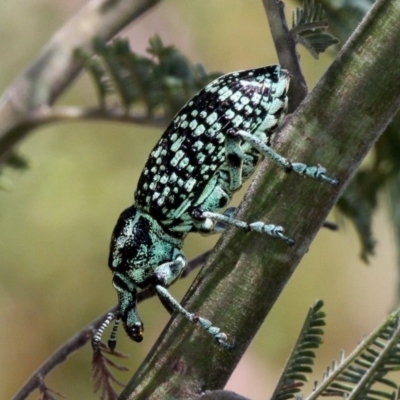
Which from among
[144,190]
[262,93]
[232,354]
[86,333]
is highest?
[262,93]

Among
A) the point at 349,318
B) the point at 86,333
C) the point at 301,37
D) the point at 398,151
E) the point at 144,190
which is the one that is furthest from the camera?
the point at 349,318

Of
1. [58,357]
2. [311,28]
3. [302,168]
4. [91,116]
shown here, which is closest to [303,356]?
[302,168]

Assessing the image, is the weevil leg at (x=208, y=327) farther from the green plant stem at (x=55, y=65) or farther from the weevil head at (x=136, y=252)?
the green plant stem at (x=55, y=65)

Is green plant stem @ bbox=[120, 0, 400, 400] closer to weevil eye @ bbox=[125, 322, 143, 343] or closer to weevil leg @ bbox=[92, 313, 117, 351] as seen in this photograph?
weevil leg @ bbox=[92, 313, 117, 351]

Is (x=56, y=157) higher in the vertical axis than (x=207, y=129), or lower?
lower

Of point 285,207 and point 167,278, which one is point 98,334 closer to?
point 167,278

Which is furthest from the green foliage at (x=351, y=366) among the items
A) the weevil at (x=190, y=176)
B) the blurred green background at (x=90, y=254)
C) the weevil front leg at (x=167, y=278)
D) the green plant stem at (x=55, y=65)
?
the blurred green background at (x=90, y=254)

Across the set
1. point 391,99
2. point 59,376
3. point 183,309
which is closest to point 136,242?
point 183,309

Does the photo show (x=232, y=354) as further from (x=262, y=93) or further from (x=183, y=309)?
(x=262, y=93)

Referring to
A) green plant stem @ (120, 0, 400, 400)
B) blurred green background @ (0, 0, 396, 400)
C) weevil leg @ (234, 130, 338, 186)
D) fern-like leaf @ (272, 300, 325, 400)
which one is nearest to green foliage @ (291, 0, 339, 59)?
green plant stem @ (120, 0, 400, 400)
